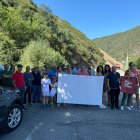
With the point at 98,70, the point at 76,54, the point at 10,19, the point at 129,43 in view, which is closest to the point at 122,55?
the point at 129,43

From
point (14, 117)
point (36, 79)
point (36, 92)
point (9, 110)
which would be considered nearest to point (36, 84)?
point (36, 79)

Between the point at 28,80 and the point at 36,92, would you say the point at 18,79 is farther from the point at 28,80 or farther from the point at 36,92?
the point at 36,92

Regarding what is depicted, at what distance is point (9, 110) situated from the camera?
688 centimetres

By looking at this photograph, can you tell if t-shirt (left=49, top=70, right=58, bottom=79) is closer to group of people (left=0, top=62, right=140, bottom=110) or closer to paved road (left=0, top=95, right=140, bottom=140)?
group of people (left=0, top=62, right=140, bottom=110)

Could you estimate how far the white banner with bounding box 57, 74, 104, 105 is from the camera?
10.8m

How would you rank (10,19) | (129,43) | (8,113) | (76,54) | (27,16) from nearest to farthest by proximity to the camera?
(8,113), (10,19), (27,16), (76,54), (129,43)

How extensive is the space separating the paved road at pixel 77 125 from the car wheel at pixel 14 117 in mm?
153

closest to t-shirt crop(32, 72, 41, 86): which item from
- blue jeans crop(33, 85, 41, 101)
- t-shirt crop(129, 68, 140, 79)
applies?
blue jeans crop(33, 85, 41, 101)

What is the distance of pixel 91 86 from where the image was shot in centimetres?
1088

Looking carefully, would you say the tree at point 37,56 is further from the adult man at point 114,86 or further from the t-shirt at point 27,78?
the adult man at point 114,86

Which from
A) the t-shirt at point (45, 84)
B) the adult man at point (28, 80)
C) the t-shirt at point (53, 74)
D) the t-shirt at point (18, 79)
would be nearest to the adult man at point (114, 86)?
the t-shirt at point (53, 74)

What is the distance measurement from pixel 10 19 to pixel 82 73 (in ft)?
94.8

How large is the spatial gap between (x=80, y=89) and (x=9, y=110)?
4.48m

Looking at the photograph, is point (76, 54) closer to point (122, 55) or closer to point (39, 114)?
point (39, 114)
